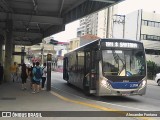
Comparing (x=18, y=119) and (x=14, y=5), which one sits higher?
(x=14, y=5)

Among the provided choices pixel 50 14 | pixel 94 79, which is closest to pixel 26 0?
pixel 50 14

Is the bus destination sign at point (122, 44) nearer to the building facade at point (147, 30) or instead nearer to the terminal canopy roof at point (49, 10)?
Answer: the terminal canopy roof at point (49, 10)

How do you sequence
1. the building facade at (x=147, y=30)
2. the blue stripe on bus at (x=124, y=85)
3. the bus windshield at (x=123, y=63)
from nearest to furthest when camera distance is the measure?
the blue stripe on bus at (x=124, y=85), the bus windshield at (x=123, y=63), the building facade at (x=147, y=30)

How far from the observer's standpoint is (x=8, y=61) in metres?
33.0

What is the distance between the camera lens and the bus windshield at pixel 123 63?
17.6 m

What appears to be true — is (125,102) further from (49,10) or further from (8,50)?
(8,50)

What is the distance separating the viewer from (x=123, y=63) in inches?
696

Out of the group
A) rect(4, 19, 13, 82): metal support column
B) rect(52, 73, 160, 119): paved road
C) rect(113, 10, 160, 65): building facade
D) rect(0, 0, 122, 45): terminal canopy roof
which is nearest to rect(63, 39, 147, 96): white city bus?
rect(52, 73, 160, 119): paved road

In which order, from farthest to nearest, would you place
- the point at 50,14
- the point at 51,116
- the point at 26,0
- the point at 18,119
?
the point at 50,14, the point at 26,0, the point at 51,116, the point at 18,119

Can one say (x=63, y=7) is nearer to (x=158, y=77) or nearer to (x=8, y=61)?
(x=8, y=61)

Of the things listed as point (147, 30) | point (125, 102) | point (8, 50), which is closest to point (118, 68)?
point (125, 102)

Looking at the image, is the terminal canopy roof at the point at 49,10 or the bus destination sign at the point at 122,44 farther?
the terminal canopy roof at the point at 49,10

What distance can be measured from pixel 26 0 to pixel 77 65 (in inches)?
252

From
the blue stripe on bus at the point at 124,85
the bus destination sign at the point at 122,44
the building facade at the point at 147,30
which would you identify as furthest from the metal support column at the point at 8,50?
the building facade at the point at 147,30
